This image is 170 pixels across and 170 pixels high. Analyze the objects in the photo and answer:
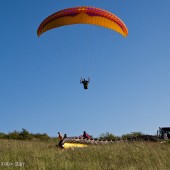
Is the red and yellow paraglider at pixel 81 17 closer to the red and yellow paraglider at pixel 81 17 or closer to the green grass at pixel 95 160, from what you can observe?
the red and yellow paraglider at pixel 81 17

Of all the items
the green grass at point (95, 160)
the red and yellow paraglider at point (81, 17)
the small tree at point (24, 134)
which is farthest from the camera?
the small tree at point (24, 134)

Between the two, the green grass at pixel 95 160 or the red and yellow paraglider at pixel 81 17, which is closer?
the green grass at pixel 95 160

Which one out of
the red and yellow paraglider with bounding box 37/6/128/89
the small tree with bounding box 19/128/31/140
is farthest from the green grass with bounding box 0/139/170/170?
the small tree with bounding box 19/128/31/140

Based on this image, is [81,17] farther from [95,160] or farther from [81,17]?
[95,160]

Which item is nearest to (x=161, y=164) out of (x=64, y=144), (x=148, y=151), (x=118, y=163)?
(x=118, y=163)

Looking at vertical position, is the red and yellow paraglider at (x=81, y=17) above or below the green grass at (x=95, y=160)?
above

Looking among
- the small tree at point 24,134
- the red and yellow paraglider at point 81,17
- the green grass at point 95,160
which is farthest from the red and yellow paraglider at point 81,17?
the small tree at point 24,134

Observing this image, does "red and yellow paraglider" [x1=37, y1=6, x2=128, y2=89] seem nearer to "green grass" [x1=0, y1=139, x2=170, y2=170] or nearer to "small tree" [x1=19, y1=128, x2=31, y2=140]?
"green grass" [x1=0, y1=139, x2=170, y2=170]

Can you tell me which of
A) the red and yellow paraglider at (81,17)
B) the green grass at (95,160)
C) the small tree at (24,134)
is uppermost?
the red and yellow paraglider at (81,17)

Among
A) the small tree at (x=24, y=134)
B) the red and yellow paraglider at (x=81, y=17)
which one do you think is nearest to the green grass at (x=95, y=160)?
the red and yellow paraglider at (x=81, y=17)

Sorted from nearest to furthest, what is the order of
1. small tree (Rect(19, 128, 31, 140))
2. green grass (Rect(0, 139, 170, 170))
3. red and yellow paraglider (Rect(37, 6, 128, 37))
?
green grass (Rect(0, 139, 170, 170)) → red and yellow paraglider (Rect(37, 6, 128, 37)) → small tree (Rect(19, 128, 31, 140))

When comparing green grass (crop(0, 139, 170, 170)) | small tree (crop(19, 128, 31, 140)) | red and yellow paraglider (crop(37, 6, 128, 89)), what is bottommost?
green grass (crop(0, 139, 170, 170))

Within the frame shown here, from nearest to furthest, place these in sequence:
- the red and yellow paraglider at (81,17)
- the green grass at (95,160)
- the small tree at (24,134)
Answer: the green grass at (95,160) → the red and yellow paraglider at (81,17) → the small tree at (24,134)

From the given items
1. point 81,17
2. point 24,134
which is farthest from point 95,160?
point 24,134
